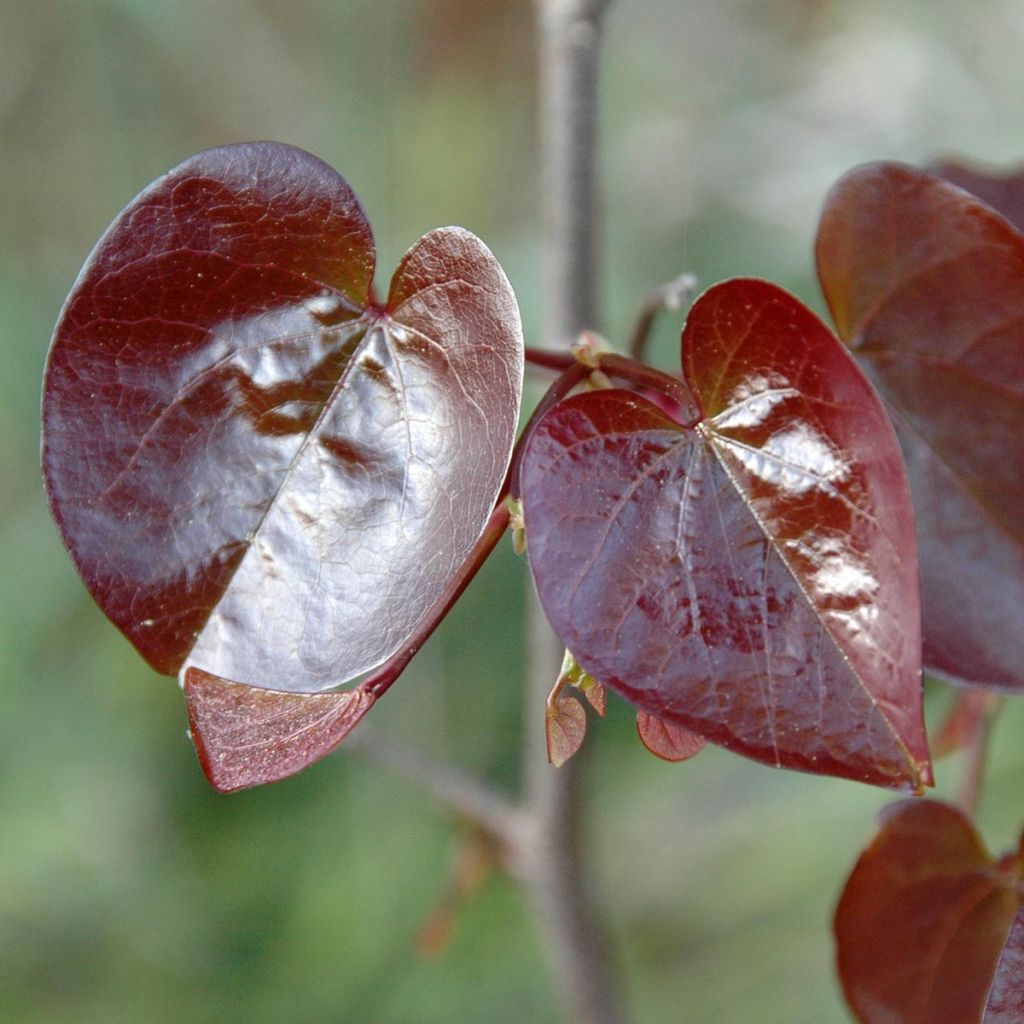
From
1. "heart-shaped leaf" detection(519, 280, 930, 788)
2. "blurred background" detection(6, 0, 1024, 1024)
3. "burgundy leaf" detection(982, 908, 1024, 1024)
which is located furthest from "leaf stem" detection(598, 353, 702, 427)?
"blurred background" detection(6, 0, 1024, 1024)

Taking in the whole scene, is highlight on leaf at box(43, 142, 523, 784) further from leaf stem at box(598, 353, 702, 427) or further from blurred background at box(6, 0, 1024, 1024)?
blurred background at box(6, 0, 1024, 1024)

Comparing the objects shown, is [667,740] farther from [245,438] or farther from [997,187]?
[997,187]

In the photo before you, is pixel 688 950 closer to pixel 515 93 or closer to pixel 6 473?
pixel 6 473

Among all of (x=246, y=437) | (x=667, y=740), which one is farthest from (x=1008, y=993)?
(x=246, y=437)

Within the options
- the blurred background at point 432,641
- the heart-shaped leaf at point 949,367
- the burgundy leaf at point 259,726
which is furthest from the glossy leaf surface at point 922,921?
the blurred background at point 432,641

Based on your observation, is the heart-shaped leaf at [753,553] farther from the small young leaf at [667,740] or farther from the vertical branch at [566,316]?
the vertical branch at [566,316]

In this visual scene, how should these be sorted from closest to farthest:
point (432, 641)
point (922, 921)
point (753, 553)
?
point (753, 553), point (922, 921), point (432, 641)
